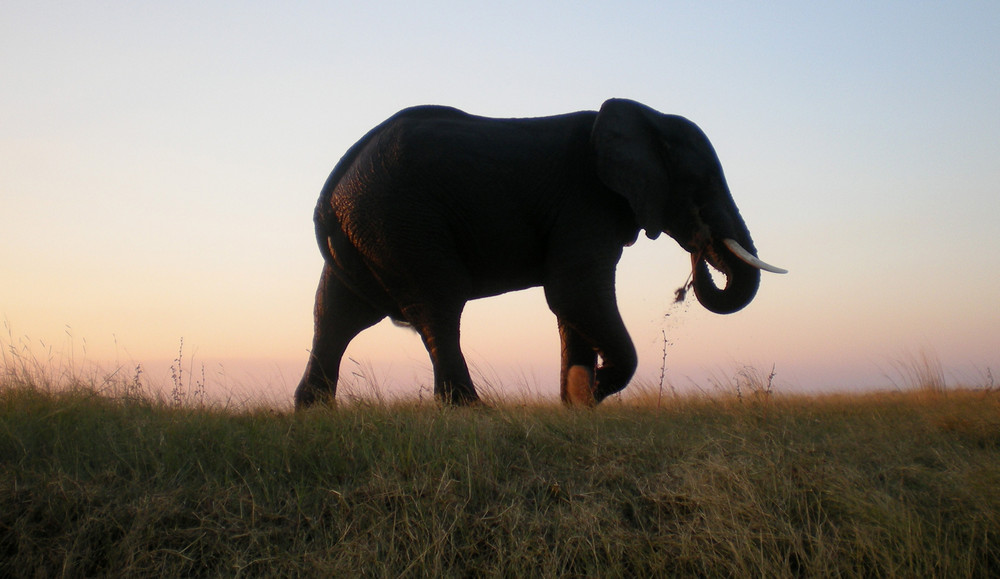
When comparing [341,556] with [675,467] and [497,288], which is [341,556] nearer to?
[675,467]

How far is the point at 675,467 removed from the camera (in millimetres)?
5055

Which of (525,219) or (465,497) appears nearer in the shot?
(465,497)

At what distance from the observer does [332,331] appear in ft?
26.6

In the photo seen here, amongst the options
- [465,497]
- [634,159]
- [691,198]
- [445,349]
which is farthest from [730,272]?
[465,497]

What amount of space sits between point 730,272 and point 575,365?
1.64m

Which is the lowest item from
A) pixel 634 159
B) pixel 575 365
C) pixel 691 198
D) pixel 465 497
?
pixel 465 497

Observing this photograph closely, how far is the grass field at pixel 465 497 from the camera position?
421cm

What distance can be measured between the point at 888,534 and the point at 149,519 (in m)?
3.72

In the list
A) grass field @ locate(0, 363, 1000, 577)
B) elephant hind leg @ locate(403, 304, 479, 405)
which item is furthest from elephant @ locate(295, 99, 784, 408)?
grass field @ locate(0, 363, 1000, 577)

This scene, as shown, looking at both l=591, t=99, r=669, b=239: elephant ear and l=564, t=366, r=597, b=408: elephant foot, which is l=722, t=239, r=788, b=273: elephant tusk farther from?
l=564, t=366, r=597, b=408: elephant foot

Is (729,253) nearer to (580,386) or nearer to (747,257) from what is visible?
(747,257)

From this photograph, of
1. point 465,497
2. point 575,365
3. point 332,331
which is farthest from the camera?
point 332,331

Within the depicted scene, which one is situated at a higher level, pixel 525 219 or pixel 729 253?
pixel 525 219

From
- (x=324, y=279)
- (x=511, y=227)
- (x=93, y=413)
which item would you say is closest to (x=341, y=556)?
(x=93, y=413)
